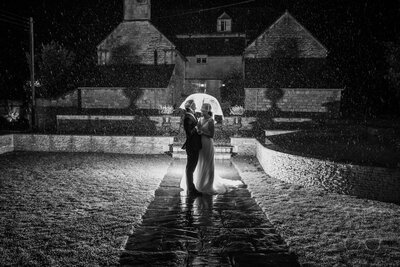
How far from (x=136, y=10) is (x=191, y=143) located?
2886 centimetres

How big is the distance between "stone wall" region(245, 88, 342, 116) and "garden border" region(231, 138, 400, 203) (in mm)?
18471

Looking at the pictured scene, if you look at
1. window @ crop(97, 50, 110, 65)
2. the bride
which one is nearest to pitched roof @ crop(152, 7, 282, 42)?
window @ crop(97, 50, 110, 65)

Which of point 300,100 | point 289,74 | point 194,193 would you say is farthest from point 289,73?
point 194,193

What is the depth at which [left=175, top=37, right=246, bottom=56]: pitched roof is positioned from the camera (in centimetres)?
3841

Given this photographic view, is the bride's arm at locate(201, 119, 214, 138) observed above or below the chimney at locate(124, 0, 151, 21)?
below

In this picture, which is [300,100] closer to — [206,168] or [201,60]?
[201,60]

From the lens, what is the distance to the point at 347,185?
8.11 metres

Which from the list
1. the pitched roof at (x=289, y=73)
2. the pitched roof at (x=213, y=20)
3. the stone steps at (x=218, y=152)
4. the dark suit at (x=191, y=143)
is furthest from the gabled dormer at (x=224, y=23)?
the dark suit at (x=191, y=143)

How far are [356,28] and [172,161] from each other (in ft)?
119

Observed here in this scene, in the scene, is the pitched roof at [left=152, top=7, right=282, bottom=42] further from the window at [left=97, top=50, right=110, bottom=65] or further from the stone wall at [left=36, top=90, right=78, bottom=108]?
the stone wall at [left=36, top=90, right=78, bottom=108]

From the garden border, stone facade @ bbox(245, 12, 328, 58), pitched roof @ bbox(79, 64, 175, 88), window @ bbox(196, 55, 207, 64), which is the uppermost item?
stone facade @ bbox(245, 12, 328, 58)

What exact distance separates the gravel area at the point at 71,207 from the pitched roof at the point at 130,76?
58.3 ft

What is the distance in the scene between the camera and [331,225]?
5980mm

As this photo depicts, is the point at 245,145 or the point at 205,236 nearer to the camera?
the point at 205,236
